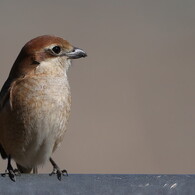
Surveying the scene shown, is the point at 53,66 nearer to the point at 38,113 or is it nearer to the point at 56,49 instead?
the point at 56,49

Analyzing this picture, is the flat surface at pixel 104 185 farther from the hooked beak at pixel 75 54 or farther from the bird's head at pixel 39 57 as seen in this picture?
the hooked beak at pixel 75 54

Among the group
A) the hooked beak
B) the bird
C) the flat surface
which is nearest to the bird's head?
the bird

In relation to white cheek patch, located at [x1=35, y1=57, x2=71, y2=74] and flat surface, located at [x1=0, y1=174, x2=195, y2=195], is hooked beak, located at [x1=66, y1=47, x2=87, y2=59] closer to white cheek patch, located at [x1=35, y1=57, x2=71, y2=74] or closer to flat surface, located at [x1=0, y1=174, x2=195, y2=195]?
white cheek patch, located at [x1=35, y1=57, x2=71, y2=74]

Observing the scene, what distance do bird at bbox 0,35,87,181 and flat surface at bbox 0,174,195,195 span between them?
39.2 inches

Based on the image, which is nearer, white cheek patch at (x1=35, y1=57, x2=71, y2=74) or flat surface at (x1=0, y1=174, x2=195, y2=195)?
flat surface at (x1=0, y1=174, x2=195, y2=195)

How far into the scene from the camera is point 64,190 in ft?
13.4

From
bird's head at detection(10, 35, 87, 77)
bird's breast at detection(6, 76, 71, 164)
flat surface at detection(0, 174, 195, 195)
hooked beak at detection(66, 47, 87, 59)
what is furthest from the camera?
hooked beak at detection(66, 47, 87, 59)

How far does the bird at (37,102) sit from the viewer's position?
17.2ft

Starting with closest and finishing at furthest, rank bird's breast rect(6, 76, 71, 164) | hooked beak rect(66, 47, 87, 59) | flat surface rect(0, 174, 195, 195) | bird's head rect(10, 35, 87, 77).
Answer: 1. flat surface rect(0, 174, 195, 195)
2. bird's breast rect(6, 76, 71, 164)
3. bird's head rect(10, 35, 87, 77)
4. hooked beak rect(66, 47, 87, 59)

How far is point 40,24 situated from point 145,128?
3.58m

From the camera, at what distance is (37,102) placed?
5.23m

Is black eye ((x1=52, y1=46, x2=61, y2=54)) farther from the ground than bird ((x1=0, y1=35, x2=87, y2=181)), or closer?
farther from the ground

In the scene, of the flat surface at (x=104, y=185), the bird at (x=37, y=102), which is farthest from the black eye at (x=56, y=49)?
the flat surface at (x=104, y=185)

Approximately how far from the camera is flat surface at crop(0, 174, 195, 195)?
13.3 ft
